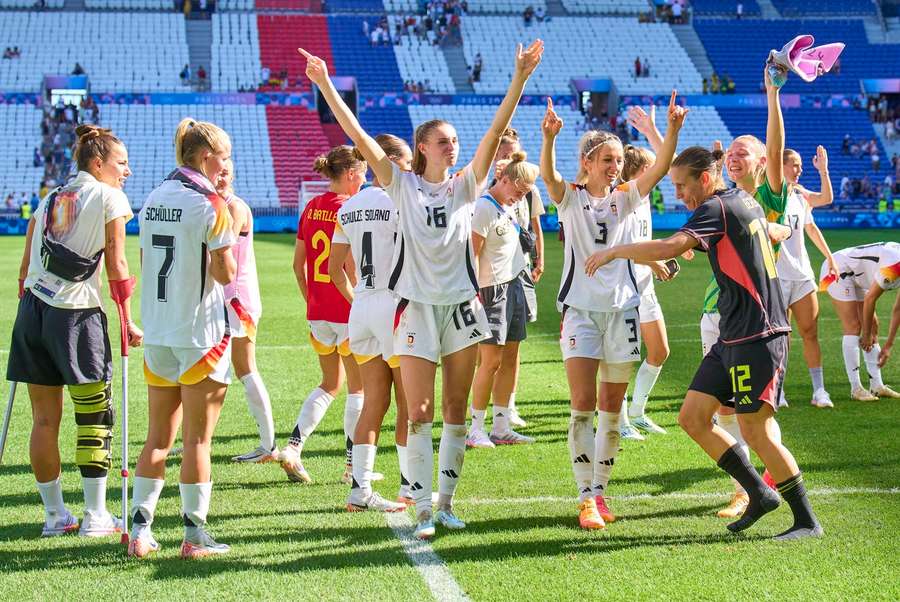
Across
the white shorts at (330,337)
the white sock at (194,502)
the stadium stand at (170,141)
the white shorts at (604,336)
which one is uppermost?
the stadium stand at (170,141)

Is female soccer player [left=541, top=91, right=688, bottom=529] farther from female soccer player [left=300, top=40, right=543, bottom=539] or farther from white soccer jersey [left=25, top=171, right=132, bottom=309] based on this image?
white soccer jersey [left=25, top=171, right=132, bottom=309]

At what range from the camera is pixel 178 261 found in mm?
5102

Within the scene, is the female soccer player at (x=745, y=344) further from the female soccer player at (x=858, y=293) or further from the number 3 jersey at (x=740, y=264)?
the female soccer player at (x=858, y=293)

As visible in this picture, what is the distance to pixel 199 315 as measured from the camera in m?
5.16

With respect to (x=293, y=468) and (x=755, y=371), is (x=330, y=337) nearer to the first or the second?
(x=293, y=468)

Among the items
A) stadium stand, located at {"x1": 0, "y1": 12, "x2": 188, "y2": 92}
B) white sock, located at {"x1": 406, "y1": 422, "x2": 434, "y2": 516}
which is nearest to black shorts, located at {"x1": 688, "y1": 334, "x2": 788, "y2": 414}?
white sock, located at {"x1": 406, "y1": 422, "x2": 434, "y2": 516}

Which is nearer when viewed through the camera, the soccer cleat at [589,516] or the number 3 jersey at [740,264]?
the number 3 jersey at [740,264]

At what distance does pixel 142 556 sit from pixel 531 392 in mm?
5620

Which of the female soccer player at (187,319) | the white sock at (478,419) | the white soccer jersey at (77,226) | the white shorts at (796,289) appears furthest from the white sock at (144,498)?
the white shorts at (796,289)

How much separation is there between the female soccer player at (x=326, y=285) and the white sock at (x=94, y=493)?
1.40 m

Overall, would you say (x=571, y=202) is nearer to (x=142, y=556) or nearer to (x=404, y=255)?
(x=404, y=255)

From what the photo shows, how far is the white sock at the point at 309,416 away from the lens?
23.4ft


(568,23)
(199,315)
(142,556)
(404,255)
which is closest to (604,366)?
(404,255)

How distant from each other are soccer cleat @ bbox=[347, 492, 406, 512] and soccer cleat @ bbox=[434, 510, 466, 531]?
1.30 feet
